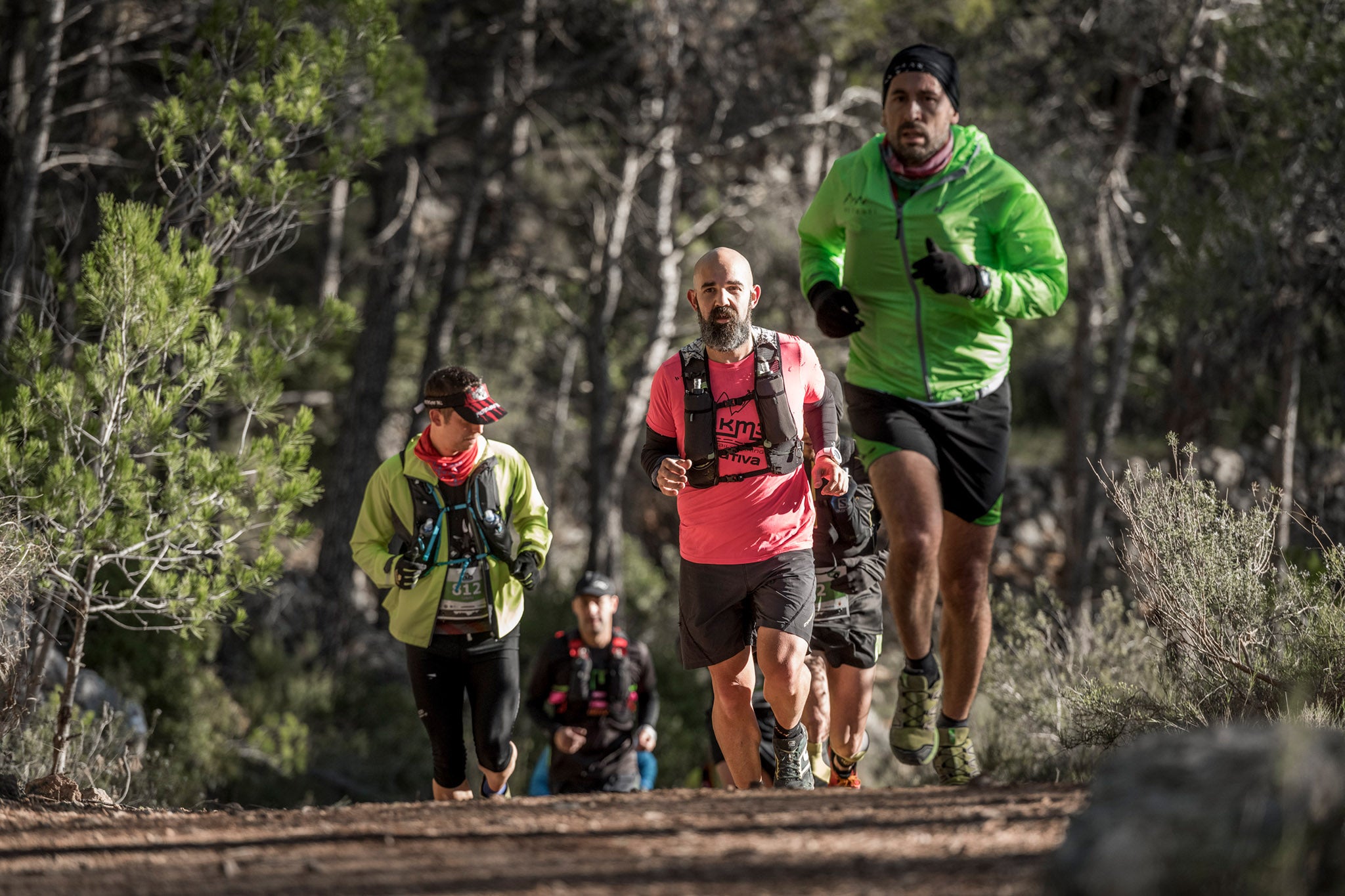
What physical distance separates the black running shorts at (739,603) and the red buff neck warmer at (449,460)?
114 cm

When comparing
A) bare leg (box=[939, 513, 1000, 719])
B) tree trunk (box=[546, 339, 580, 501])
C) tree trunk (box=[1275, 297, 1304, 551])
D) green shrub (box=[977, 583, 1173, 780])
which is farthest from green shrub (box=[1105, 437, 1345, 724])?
tree trunk (box=[546, 339, 580, 501])

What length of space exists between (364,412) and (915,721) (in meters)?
11.7

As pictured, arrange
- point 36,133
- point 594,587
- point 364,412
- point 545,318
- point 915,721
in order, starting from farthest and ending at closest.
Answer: point 545,318 → point 364,412 → point 36,133 → point 594,587 → point 915,721

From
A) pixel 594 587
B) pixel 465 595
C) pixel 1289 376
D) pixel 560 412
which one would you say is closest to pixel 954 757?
pixel 465 595

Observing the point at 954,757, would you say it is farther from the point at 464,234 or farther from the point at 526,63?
the point at 526,63

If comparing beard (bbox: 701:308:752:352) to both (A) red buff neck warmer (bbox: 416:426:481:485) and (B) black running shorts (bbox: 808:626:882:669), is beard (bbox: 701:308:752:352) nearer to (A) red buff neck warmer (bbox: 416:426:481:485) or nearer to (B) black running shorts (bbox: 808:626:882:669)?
(A) red buff neck warmer (bbox: 416:426:481:485)

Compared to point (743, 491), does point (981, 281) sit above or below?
above

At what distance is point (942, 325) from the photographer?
471 cm

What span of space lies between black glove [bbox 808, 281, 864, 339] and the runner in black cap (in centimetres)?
316

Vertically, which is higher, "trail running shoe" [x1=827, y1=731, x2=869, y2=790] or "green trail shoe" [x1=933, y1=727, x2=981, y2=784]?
"green trail shoe" [x1=933, y1=727, x2=981, y2=784]

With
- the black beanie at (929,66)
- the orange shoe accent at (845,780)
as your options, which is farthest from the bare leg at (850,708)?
the black beanie at (929,66)

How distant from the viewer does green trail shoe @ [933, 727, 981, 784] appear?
464cm

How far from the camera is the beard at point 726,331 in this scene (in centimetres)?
478

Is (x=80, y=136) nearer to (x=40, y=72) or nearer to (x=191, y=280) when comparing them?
(x=40, y=72)
